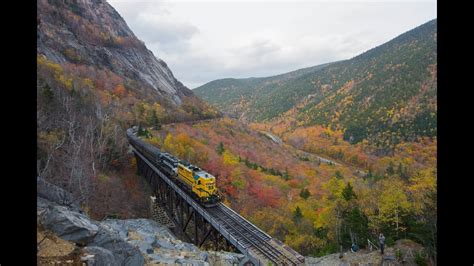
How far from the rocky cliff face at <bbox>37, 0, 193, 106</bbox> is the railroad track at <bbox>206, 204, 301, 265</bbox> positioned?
5555cm

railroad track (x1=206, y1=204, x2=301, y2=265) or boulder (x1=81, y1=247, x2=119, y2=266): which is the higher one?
boulder (x1=81, y1=247, x2=119, y2=266)

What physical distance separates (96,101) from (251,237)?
108 ft

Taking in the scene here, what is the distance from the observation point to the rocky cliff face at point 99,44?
219 feet

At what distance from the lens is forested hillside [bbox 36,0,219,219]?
22281 mm

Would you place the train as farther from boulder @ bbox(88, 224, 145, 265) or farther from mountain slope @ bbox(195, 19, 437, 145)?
mountain slope @ bbox(195, 19, 437, 145)

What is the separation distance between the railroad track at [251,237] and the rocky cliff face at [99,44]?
182ft

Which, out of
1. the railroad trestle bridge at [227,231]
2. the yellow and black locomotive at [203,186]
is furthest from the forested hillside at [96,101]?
the yellow and black locomotive at [203,186]

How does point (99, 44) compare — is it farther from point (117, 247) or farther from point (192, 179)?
point (117, 247)

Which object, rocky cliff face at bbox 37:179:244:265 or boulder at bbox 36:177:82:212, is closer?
rocky cliff face at bbox 37:179:244:265

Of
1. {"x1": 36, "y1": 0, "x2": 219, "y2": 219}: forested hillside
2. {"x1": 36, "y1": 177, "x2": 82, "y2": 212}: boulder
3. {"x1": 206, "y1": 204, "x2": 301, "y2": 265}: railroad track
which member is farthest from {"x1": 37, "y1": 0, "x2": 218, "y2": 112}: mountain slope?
{"x1": 36, "y1": 177, "x2": 82, "y2": 212}: boulder

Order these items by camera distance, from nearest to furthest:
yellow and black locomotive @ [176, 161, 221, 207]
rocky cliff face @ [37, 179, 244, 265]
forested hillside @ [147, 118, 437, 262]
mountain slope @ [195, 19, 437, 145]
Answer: rocky cliff face @ [37, 179, 244, 265], yellow and black locomotive @ [176, 161, 221, 207], forested hillside @ [147, 118, 437, 262], mountain slope @ [195, 19, 437, 145]

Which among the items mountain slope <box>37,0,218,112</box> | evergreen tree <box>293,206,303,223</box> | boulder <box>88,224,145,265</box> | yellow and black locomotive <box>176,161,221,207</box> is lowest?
evergreen tree <box>293,206,303,223</box>
